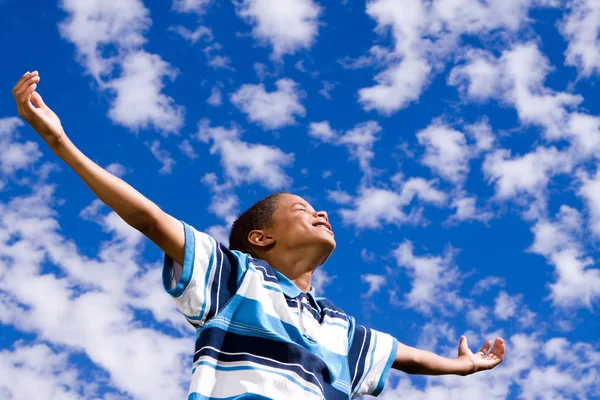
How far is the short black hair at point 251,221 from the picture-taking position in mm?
5224

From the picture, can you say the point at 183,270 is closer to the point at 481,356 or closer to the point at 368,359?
the point at 368,359

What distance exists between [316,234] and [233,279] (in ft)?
2.92

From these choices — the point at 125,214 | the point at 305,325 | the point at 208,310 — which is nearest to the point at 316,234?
the point at 305,325

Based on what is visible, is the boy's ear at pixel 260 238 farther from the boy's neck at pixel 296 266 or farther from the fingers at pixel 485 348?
the fingers at pixel 485 348

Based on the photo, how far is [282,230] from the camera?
16.6 ft

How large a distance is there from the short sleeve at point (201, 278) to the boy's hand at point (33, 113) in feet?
2.55

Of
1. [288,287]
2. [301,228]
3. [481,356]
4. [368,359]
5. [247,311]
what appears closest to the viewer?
[247,311]

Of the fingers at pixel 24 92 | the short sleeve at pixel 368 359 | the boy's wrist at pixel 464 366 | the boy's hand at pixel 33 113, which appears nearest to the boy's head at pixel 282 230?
the short sleeve at pixel 368 359

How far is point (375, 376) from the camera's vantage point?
4.87 meters

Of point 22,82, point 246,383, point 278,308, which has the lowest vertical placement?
point 246,383

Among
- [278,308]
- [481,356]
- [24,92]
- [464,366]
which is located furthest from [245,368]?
[481,356]

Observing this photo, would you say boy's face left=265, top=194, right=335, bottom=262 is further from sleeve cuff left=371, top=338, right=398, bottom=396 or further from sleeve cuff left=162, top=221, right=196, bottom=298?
sleeve cuff left=162, top=221, right=196, bottom=298

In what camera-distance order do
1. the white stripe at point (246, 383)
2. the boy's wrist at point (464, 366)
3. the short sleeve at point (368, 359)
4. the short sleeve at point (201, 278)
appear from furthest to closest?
the boy's wrist at point (464, 366), the short sleeve at point (368, 359), the short sleeve at point (201, 278), the white stripe at point (246, 383)

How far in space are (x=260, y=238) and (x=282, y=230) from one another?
176 mm
